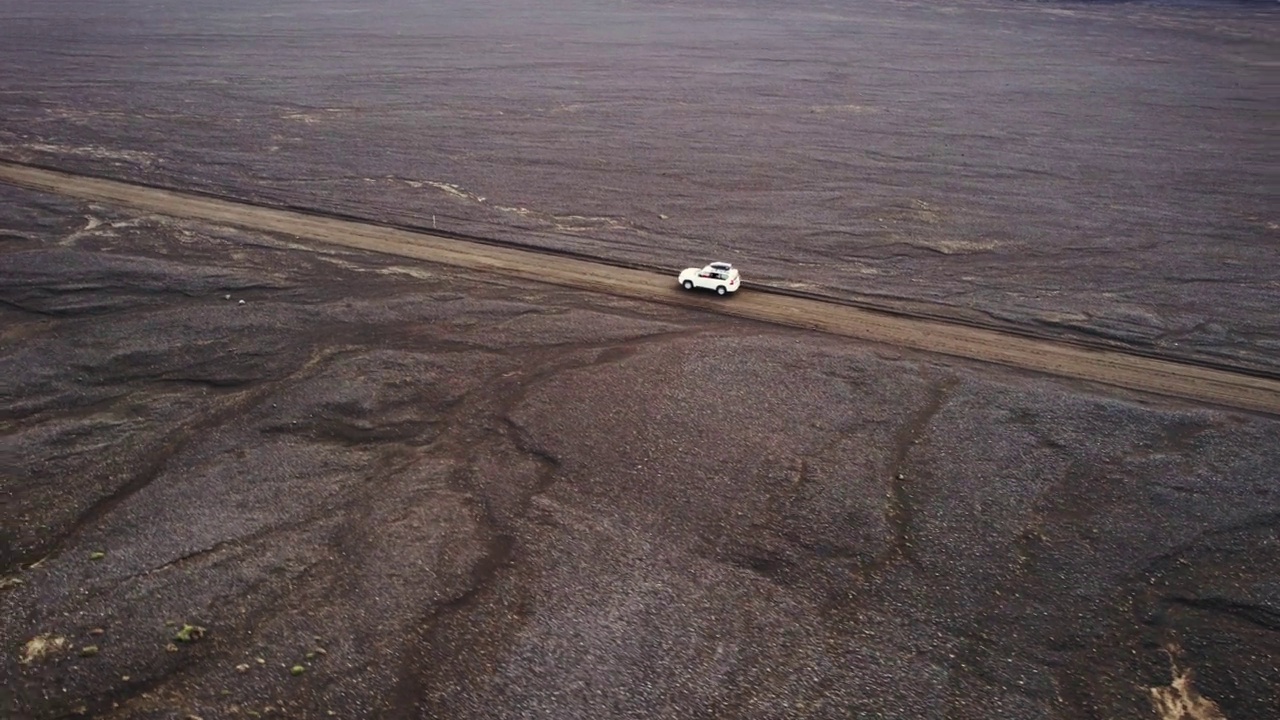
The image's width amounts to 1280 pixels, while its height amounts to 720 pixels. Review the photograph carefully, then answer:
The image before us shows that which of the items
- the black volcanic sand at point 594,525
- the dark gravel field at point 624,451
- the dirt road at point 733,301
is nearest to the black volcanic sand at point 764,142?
the dark gravel field at point 624,451

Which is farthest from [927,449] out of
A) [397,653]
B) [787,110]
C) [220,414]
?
[787,110]

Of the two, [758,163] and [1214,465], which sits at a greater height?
[758,163]

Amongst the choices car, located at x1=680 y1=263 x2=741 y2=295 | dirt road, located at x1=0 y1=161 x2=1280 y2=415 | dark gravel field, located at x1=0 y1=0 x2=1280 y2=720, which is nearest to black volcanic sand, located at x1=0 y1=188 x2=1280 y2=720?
dark gravel field, located at x1=0 y1=0 x2=1280 y2=720

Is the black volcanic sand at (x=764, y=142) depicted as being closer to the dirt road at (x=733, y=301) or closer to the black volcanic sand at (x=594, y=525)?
the dirt road at (x=733, y=301)

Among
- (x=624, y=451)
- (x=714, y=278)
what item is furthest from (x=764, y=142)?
(x=624, y=451)

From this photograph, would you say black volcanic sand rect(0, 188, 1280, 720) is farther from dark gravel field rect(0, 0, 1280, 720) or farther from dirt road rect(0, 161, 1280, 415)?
dirt road rect(0, 161, 1280, 415)

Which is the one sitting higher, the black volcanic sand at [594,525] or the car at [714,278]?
the car at [714,278]

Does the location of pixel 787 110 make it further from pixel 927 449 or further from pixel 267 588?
pixel 267 588
